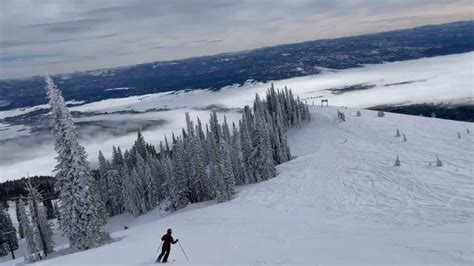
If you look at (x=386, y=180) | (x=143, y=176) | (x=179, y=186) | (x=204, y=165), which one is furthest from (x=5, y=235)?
(x=386, y=180)

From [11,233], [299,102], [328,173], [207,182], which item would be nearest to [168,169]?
[207,182]

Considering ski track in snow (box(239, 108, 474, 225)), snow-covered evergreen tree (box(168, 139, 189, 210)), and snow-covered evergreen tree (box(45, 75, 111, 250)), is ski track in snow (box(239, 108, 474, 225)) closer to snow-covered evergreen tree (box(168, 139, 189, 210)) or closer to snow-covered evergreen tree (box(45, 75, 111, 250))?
snow-covered evergreen tree (box(168, 139, 189, 210))

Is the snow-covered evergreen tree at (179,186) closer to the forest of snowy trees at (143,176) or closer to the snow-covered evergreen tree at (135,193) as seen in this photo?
the forest of snowy trees at (143,176)

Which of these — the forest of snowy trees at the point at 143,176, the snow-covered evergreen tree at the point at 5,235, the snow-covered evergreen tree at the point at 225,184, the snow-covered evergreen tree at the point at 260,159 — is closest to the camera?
the forest of snowy trees at the point at 143,176

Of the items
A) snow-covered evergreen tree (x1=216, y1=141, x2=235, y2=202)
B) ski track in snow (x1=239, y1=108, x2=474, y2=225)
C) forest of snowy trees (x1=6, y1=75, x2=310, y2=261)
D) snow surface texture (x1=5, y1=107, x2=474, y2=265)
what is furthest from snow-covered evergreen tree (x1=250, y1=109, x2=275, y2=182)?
snow-covered evergreen tree (x1=216, y1=141, x2=235, y2=202)

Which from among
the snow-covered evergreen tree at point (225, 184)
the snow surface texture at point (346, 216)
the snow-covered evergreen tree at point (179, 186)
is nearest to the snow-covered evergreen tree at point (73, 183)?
the snow surface texture at point (346, 216)

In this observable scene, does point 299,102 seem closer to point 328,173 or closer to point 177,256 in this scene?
point 328,173

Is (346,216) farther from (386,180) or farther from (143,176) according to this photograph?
(143,176)
